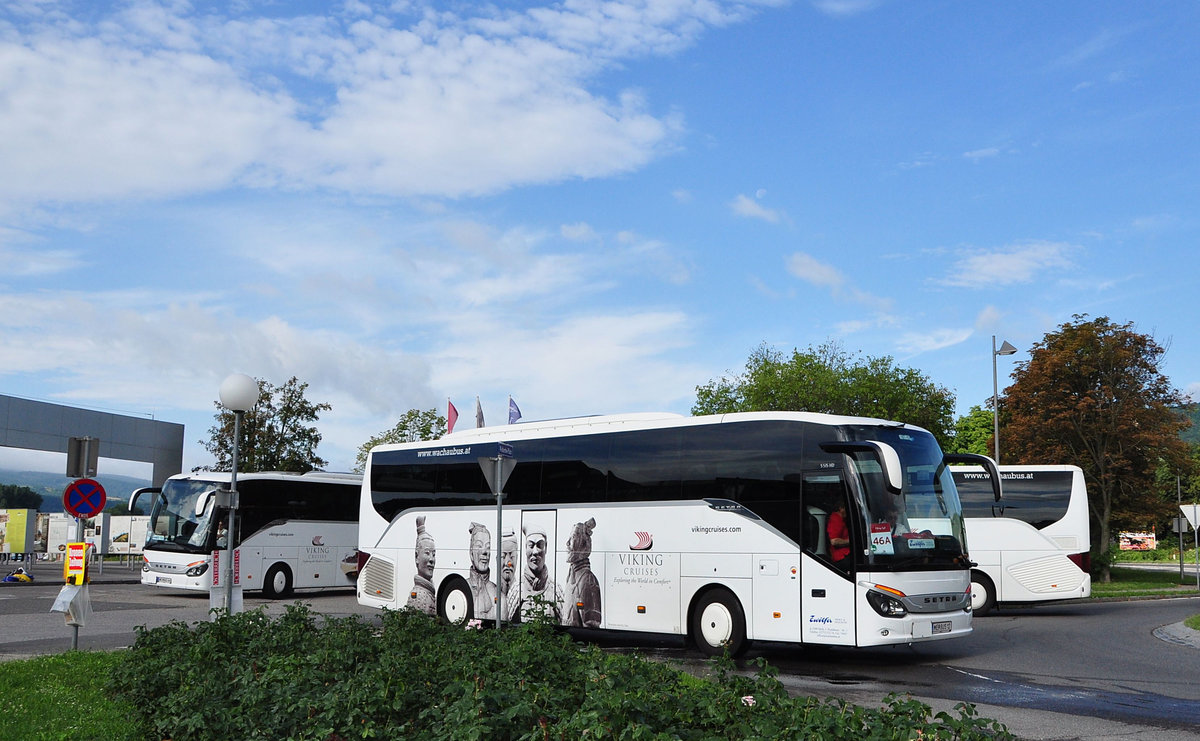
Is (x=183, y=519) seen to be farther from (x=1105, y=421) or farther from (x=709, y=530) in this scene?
(x=1105, y=421)

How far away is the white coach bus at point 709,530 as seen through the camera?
13.5m

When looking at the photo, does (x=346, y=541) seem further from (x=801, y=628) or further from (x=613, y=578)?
(x=801, y=628)

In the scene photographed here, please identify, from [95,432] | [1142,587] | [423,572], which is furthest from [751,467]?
[95,432]

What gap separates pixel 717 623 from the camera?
1467 cm

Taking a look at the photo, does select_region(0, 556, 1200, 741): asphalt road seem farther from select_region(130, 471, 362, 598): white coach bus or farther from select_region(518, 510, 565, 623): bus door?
select_region(130, 471, 362, 598): white coach bus

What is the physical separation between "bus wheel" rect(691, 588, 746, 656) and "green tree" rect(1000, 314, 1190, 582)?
90.3 feet

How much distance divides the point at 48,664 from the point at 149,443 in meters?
34.8

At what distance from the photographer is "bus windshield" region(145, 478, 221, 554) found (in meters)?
27.8

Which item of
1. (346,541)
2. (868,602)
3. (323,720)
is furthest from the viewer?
(346,541)

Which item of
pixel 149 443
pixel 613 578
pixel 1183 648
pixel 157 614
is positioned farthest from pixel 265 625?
pixel 149 443

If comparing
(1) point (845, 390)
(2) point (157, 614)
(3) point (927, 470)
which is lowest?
(2) point (157, 614)

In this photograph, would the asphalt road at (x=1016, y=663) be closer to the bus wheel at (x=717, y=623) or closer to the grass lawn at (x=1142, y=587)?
the bus wheel at (x=717, y=623)

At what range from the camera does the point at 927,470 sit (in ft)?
47.1

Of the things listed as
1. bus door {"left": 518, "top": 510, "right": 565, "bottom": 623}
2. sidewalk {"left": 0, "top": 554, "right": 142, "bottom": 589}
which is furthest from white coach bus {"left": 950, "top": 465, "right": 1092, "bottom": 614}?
sidewalk {"left": 0, "top": 554, "right": 142, "bottom": 589}
